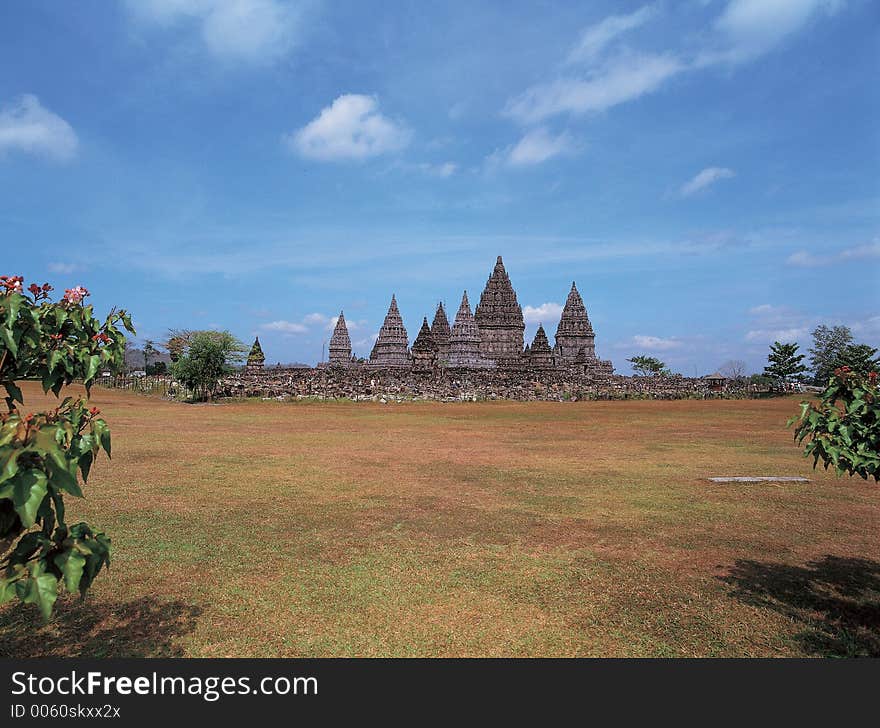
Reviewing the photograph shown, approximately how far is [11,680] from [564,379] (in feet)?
143

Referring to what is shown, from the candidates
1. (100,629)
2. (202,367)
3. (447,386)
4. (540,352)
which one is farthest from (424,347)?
(100,629)

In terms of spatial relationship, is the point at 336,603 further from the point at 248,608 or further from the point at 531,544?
the point at 531,544

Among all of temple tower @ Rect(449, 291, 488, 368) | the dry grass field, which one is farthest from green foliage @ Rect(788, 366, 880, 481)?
temple tower @ Rect(449, 291, 488, 368)

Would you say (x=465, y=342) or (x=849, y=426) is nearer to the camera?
(x=849, y=426)

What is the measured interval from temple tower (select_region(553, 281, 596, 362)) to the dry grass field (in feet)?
151

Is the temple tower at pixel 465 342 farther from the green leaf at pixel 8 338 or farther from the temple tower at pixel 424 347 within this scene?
the green leaf at pixel 8 338

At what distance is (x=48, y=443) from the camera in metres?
2.35

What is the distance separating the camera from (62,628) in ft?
16.0

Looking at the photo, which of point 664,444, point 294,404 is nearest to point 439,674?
point 664,444

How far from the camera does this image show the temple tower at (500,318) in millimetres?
55688

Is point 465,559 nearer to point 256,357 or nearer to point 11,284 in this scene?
point 11,284

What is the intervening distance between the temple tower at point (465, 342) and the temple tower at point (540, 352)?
935cm

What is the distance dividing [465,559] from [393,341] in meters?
46.9

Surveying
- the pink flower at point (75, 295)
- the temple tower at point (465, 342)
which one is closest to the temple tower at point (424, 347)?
the temple tower at point (465, 342)
